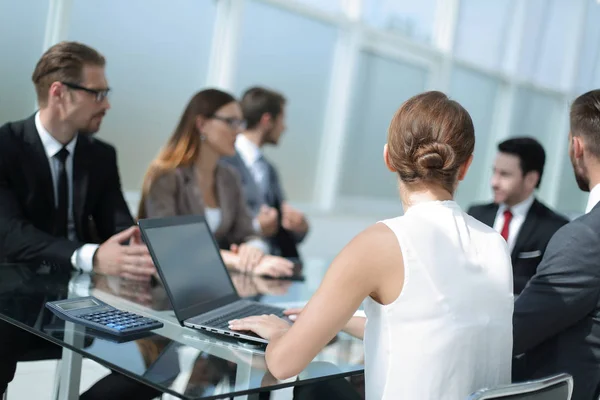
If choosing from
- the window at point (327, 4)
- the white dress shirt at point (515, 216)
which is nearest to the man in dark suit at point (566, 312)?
the white dress shirt at point (515, 216)

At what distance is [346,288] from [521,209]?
7.76ft

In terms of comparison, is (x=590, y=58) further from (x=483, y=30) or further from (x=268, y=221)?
(x=268, y=221)

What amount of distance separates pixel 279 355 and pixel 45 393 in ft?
4.25

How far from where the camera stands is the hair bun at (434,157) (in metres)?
1.44

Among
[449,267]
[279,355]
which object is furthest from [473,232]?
[279,355]

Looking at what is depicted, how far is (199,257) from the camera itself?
2.17 metres

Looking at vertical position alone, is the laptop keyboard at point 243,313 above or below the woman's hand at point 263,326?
below

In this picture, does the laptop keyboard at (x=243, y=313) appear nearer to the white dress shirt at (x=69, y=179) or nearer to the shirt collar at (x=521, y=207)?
the white dress shirt at (x=69, y=179)

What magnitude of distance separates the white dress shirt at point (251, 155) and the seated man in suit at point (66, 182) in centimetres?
157

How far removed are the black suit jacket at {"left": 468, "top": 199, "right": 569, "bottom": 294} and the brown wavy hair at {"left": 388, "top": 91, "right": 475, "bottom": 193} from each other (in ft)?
6.26

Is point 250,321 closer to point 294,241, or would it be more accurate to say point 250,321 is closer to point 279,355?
point 279,355

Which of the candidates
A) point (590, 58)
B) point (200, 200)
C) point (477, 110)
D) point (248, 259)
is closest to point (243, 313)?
point (248, 259)

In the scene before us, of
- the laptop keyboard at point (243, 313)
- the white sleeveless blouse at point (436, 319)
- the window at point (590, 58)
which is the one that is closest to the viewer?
the white sleeveless blouse at point (436, 319)

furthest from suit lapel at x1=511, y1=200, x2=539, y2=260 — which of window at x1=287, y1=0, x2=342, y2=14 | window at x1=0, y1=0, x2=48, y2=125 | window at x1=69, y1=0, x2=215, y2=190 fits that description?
window at x1=287, y1=0, x2=342, y2=14
